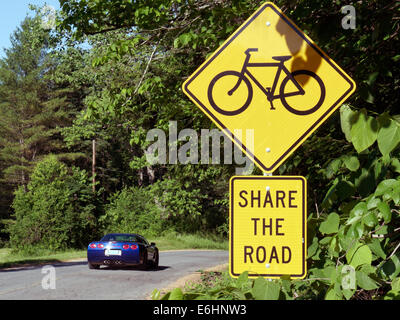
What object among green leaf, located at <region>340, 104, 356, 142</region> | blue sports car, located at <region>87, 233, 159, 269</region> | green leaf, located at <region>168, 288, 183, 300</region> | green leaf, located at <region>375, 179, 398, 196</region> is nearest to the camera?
green leaf, located at <region>168, 288, 183, 300</region>

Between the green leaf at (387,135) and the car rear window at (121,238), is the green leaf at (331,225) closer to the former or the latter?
the green leaf at (387,135)

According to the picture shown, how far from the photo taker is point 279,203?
294cm

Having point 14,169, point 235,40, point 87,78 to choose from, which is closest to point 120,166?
point 14,169

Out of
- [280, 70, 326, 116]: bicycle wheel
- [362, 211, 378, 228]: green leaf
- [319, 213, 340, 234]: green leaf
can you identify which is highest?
[280, 70, 326, 116]: bicycle wheel

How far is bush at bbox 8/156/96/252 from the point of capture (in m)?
33.5

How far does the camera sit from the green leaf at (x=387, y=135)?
262 cm

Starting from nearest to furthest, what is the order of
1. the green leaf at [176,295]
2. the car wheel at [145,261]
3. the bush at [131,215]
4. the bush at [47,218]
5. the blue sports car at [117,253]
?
the green leaf at [176,295] < the blue sports car at [117,253] < the car wheel at [145,261] < the bush at [47,218] < the bush at [131,215]

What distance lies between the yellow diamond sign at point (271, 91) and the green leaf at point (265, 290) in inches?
28.1

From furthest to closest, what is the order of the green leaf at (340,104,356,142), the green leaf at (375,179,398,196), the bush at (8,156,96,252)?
the bush at (8,156,96,252) → the green leaf at (340,104,356,142) → the green leaf at (375,179,398,196)

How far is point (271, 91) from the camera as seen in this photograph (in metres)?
3.18

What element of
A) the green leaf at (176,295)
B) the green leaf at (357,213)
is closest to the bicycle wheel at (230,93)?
the green leaf at (357,213)

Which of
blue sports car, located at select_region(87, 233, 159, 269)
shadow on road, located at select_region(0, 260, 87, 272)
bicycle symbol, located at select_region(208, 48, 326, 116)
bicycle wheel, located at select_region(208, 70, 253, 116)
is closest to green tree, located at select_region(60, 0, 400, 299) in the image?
bicycle symbol, located at select_region(208, 48, 326, 116)

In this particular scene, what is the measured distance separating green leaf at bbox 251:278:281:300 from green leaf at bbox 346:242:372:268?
388mm

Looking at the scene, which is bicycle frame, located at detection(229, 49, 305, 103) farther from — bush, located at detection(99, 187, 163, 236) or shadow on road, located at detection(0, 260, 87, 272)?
bush, located at detection(99, 187, 163, 236)
